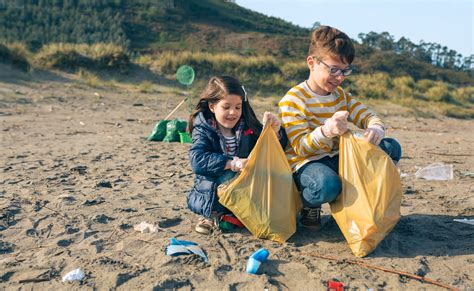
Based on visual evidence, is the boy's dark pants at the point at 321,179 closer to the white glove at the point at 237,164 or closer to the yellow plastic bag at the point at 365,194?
the yellow plastic bag at the point at 365,194

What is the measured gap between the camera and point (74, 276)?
247cm

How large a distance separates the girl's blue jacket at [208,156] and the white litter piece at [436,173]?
88.0 inches

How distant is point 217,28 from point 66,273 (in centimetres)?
2891

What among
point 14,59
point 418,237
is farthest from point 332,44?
point 14,59

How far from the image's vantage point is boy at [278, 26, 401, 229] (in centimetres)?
290

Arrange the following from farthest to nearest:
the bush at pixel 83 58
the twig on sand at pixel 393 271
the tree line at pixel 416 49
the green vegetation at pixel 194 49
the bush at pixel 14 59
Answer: the tree line at pixel 416 49 → the green vegetation at pixel 194 49 → the bush at pixel 83 58 → the bush at pixel 14 59 → the twig on sand at pixel 393 271

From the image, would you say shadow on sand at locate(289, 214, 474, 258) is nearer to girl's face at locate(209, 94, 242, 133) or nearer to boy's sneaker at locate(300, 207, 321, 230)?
boy's sneaker at locate(300, 207, 321, 230)

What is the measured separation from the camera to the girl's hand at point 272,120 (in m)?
2.94

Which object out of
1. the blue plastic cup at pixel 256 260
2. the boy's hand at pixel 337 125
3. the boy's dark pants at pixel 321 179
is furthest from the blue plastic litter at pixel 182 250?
the boy's hand at pixel 337 125

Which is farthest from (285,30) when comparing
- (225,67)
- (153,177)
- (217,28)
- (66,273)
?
(66,273)

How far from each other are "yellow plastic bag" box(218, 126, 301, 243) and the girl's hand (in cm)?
4

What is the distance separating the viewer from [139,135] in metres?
Result: 7.31

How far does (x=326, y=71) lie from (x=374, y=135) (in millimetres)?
478

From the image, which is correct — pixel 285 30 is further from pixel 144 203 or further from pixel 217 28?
pixel 144 203
